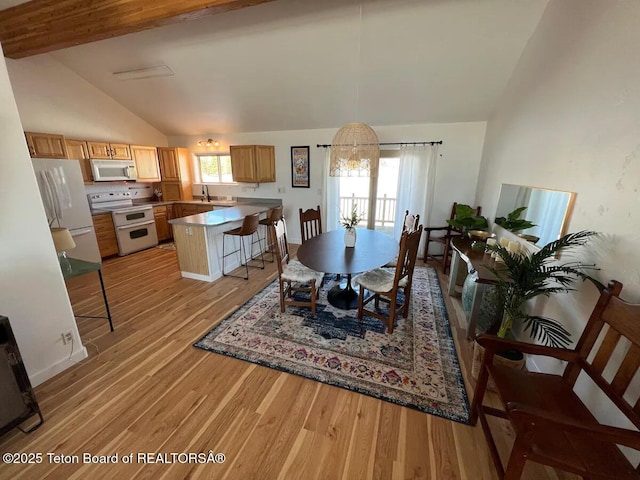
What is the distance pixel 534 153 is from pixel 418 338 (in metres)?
2.00

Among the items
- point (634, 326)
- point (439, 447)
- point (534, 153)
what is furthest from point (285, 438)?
point (534, 153)

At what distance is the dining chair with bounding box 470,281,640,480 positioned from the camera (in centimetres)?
91

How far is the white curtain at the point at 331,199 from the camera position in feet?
15.3

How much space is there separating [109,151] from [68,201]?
140 cm

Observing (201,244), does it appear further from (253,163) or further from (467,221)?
(467,221)

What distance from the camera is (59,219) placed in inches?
136

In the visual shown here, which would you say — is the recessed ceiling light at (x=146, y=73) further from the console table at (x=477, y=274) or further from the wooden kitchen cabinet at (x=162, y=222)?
the console table at (x=477, y=274)

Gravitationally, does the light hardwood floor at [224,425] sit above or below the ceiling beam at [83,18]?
below

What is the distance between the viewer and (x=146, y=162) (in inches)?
199

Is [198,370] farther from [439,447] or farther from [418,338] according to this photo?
[418,338]

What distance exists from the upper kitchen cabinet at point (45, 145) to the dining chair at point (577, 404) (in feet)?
18.6

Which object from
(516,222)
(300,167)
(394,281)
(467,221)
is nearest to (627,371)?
(394,281)

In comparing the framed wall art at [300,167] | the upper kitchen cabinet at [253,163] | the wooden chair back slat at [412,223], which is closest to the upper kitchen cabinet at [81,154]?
the upper kitchen cabinet at [253,163]

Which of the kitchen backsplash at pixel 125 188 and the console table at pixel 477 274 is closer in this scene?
the console table at pixel 477 274
